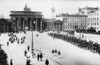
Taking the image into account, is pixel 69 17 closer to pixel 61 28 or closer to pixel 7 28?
pixel 61 28

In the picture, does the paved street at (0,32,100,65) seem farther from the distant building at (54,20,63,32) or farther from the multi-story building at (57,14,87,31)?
the multi-story building at (57,14,87,31)

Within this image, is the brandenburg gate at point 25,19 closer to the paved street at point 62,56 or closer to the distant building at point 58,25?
the distant building at point 58,25

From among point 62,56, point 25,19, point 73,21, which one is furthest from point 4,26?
point 62,56

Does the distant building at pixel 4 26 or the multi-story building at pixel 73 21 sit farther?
the multi-story building at pixel 73 21

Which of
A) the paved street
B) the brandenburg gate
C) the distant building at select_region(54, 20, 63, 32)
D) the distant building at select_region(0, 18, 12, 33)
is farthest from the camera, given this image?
the distant building at select_region(54, 20, 63, 32)

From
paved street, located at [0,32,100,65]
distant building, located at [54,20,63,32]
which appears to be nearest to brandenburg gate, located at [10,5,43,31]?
distant building, located at [54,20,63,32]

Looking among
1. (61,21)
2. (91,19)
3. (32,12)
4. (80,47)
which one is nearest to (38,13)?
(32,12)

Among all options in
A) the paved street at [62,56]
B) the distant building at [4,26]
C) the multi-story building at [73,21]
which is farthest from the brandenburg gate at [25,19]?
the paved street at [62,56]

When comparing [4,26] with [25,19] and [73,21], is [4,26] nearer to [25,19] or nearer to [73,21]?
[25,19]

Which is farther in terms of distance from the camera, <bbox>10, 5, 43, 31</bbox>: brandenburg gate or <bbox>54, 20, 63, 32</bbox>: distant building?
<bbox>54, 20, 63, 32</bbox>: distant building
